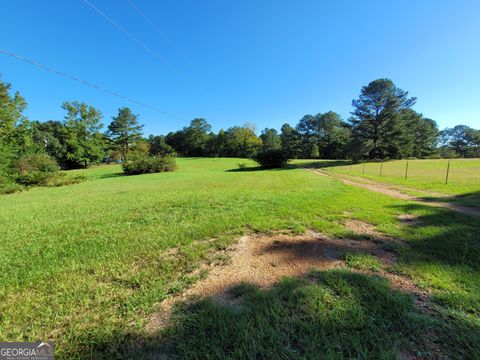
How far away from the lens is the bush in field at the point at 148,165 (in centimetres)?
2945

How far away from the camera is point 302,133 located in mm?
68125

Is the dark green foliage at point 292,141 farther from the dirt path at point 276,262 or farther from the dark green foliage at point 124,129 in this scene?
the dirt path at point 276,262

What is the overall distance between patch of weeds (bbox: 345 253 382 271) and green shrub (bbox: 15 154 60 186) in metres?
24.7

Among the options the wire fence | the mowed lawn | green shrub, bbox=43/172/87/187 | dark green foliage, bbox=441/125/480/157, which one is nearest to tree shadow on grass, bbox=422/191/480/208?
the wire fence

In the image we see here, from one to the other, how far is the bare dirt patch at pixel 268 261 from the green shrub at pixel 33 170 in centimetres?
2308

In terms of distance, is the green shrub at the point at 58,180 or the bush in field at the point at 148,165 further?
the bush in field at the point at 148,165

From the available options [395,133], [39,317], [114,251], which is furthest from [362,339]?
[395,133]

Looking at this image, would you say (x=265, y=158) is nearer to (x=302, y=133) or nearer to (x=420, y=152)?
(x=302, y=133)

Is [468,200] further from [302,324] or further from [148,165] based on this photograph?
[148,165]

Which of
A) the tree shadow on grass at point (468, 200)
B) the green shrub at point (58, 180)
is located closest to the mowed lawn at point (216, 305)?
the tree shadow on grass at point (468, 200)

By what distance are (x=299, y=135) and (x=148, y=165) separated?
5176 cm

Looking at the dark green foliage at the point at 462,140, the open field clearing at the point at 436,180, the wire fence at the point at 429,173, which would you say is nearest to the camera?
the open field clearing at the point at 436,180

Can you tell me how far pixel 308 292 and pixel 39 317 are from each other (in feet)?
8.89

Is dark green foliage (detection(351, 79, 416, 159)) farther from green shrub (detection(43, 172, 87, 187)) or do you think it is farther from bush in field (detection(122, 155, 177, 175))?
green shrub (detection(43, 172, 87, 187))
